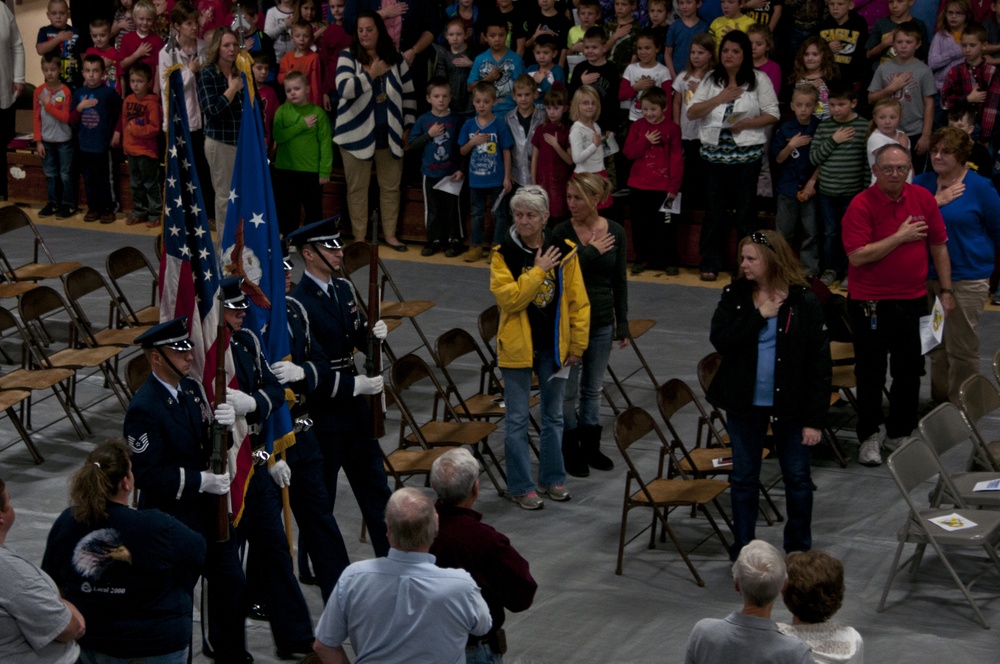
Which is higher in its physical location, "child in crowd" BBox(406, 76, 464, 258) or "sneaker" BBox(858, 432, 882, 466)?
"child in crowd" BBox(406, 76, 464, 258)

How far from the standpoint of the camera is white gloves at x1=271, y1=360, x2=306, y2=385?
6.12 metres

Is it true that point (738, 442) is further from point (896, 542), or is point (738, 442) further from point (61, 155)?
point (61, 155)

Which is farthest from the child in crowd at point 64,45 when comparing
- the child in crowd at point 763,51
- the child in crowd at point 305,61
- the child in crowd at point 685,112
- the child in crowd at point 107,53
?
the child in crowd at point 763,51

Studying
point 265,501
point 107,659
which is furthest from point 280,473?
point 107,659

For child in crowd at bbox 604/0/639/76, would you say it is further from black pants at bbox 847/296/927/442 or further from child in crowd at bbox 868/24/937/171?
black pants at bbox 847/296/927/442

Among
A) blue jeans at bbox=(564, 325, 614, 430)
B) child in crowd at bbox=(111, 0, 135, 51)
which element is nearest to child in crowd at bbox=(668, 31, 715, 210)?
blue jeans at bbox=(564, 325, 614, 430)

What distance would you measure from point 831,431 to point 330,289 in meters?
3.34

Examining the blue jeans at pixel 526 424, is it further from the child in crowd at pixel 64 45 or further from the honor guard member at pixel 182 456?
the child in crowd at pixel 64 45

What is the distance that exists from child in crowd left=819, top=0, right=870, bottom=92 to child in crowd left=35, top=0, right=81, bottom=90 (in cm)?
759


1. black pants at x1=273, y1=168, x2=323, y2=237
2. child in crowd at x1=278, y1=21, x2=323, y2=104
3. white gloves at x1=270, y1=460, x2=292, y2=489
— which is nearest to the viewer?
white gloves at x1=270, y1=460, x2=292, y2=489

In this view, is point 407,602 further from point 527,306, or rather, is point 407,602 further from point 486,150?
point 486,150

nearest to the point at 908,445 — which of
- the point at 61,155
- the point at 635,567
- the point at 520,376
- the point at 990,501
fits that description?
the point at 990,501

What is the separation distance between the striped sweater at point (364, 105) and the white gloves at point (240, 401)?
723cm

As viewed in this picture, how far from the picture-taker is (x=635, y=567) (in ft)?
22.9
